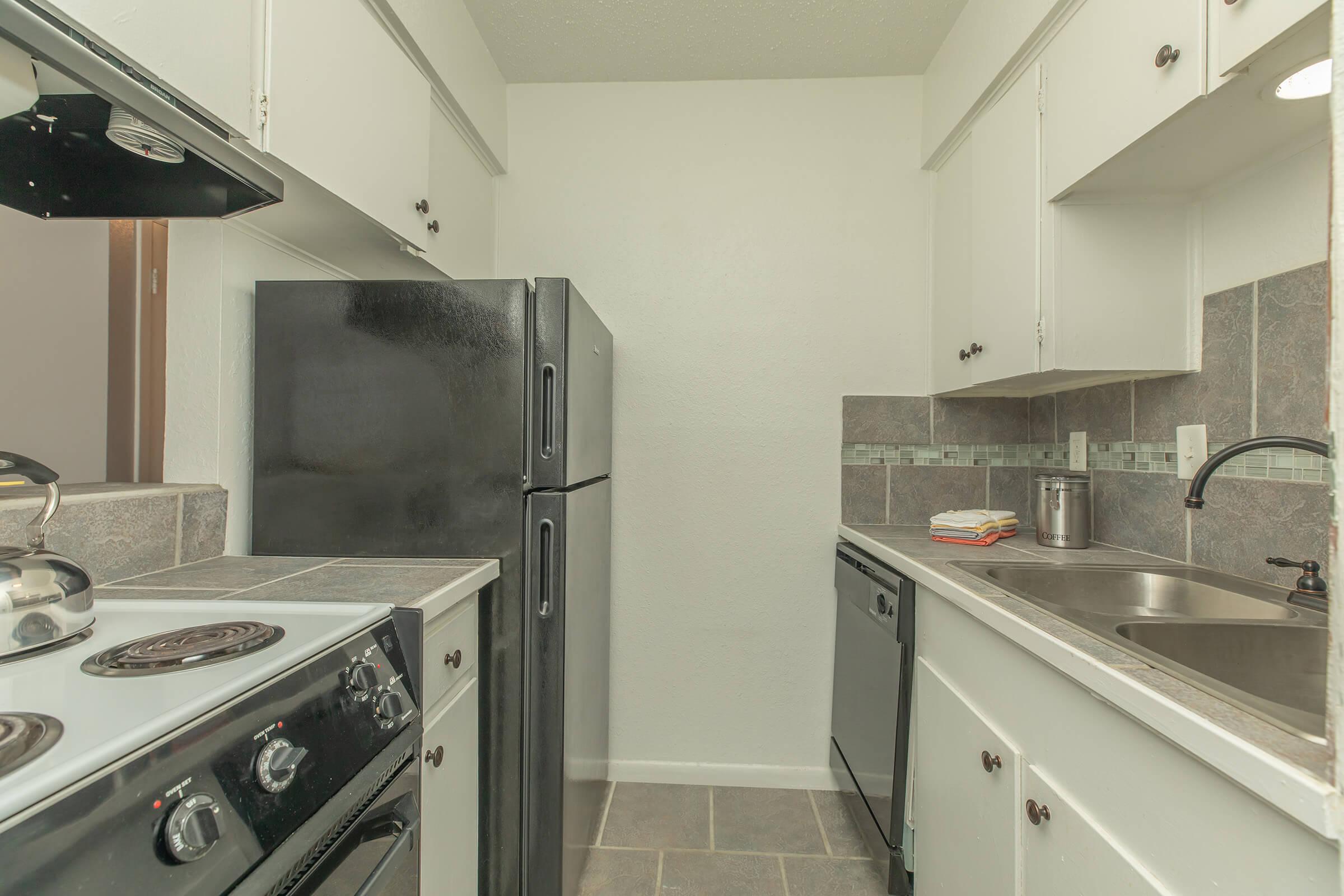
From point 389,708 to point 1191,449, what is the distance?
1765mm

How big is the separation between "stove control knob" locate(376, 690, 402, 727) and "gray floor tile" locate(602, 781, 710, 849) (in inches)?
51.3

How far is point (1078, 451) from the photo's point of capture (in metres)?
1.88

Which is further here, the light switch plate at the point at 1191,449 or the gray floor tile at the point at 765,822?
the gray floor tile at the point at 765,822

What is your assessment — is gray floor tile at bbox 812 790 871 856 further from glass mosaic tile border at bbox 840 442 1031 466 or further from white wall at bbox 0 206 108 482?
white wall at bbox 0 206 108 482

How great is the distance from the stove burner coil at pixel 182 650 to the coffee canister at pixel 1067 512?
185 centimetres

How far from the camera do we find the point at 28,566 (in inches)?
29.5

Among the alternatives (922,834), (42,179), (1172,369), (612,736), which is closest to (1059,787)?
(922,834)

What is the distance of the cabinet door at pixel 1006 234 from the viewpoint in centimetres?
153

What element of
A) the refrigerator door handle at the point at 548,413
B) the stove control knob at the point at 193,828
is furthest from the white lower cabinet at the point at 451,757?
the stove control knob at the point at 193,828

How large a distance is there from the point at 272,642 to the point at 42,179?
34.4 inches

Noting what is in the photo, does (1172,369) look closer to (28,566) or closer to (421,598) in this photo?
(421,598)

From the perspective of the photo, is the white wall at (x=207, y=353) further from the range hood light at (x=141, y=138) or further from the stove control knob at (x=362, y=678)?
the stove control knob at (x=362, y=678)

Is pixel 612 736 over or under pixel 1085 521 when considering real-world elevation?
under

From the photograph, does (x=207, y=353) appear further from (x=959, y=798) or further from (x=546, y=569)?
(x=959, y=798)
